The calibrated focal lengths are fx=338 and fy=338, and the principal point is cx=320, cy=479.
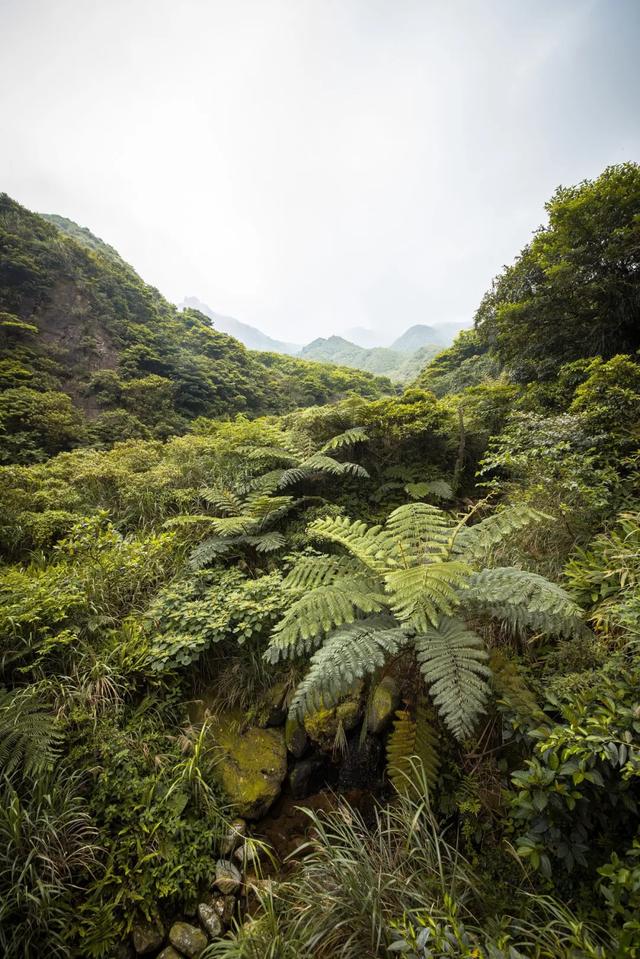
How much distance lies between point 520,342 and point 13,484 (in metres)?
7.16

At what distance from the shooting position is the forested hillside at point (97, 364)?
733cm

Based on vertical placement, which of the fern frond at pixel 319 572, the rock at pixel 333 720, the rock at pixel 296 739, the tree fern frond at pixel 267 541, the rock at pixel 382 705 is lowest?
the rock at pixel 296 739

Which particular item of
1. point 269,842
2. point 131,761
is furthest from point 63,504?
point 269,842

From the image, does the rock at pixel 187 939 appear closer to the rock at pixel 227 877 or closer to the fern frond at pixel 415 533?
the rock at pixel 227 877

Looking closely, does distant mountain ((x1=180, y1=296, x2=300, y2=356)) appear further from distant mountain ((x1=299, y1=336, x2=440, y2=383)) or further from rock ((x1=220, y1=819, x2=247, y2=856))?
rock ((x1=220, y1=819, x2=247, y2=856))

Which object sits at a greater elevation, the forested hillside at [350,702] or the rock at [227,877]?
the forested hillside at [350,702]

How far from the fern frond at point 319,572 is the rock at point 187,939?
1.67m

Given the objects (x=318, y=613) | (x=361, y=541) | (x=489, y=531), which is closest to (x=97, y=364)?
(x=361, y=541)

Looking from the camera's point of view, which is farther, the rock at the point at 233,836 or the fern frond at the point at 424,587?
the rock at the point at 233,836

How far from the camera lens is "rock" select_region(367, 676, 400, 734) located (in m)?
2.12

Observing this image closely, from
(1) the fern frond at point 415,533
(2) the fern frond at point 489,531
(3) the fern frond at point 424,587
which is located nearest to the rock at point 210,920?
(3) the fern frond at point 424,587

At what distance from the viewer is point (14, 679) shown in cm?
228

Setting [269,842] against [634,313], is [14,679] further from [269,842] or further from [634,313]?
[634,313]

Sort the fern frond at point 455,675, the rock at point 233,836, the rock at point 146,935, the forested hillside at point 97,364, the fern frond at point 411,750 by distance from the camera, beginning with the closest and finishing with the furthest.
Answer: the fern frond at point 455,675 < the rock at point 146,935 < the fern frond at point 411,750 < the rock at point 233,836 < the forested hillside at point 97,364
